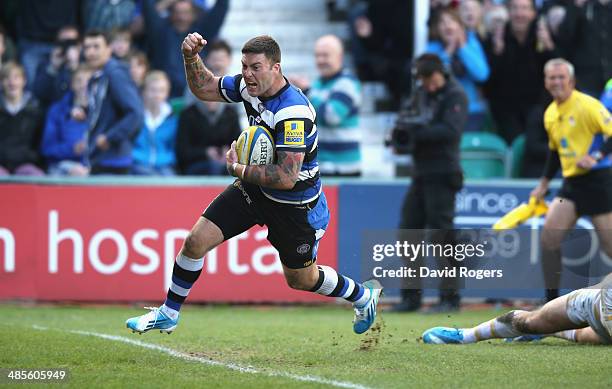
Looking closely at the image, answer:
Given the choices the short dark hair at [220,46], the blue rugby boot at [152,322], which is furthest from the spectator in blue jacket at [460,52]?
the blue rugby boot at [152,322]

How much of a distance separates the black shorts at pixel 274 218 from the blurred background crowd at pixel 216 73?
5357 mm

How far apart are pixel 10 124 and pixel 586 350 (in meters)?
8.50

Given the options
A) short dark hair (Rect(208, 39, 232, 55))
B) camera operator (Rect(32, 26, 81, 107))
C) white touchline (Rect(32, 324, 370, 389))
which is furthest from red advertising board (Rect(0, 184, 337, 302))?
white touchline (Rect(32, 324, 370, 389))

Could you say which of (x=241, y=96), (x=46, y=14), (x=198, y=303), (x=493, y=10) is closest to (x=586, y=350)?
(x=241, y=96)

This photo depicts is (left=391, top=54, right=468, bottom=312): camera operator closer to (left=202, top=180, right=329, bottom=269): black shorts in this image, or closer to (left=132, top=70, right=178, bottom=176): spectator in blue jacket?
(left=132, top=70, right=178, bottom=176): spectator in blue jacket

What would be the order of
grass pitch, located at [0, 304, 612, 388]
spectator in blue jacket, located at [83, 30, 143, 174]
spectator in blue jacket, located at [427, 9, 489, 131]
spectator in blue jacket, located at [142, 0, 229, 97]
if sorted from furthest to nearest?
spectator in blue jacket, located at [142, 0, 229, 97] < spectator in blue jacket, located at [427, 9, 489, 131] < spectator in blue jacket, located at [83, 30, 143, 174] < grass pitch, located at [0, 304, 612, 388]

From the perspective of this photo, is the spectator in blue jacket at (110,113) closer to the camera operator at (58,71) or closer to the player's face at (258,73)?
Result: the camera operator at (58,71)

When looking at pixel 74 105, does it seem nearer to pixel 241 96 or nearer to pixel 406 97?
pixel 406 97

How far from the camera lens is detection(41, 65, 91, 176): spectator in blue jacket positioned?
49.2 ft

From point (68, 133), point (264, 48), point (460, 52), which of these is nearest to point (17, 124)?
point (68, 133)

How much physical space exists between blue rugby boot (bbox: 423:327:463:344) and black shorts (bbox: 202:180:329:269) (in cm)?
130

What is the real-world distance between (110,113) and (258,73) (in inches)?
242

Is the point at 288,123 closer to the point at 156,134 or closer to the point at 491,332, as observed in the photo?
the point at 491,332

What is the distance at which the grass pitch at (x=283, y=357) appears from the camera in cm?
761
